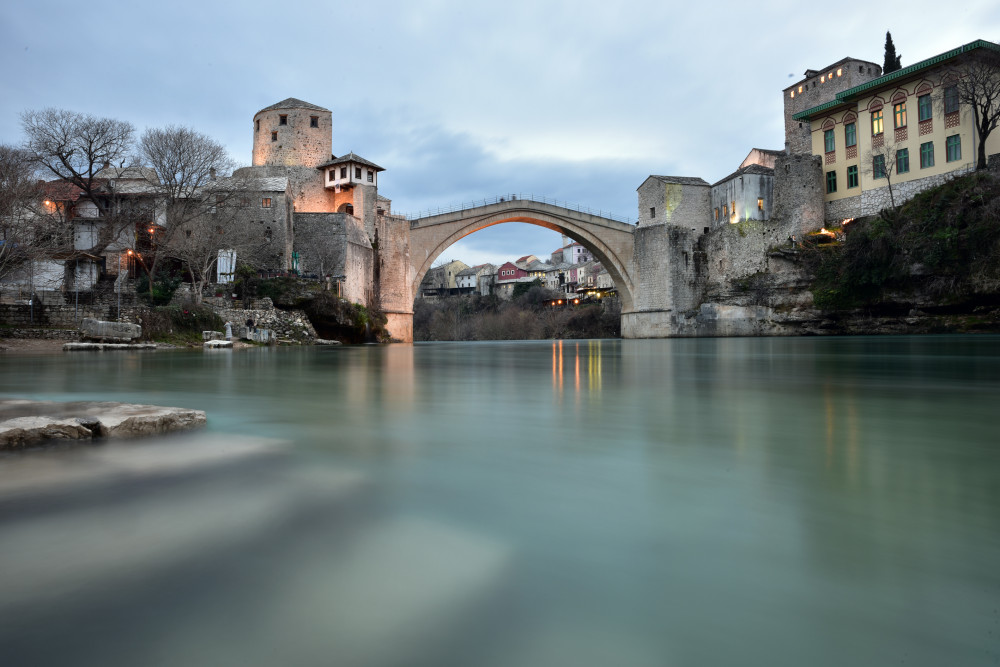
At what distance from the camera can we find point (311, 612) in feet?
3.25

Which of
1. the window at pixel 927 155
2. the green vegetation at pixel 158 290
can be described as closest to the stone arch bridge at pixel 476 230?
the green vegetation at pixel 158 290

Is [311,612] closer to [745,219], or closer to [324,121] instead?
[745,219]

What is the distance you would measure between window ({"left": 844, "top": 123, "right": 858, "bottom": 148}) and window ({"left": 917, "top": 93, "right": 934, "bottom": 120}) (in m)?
3.11

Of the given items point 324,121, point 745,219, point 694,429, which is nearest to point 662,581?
point 694,429

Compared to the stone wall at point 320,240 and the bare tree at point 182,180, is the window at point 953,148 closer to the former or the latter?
the stone wall at point 320,240

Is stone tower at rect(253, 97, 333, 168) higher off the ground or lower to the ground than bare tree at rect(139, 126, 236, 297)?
higher

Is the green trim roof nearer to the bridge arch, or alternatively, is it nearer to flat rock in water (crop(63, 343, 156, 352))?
the bridge arch

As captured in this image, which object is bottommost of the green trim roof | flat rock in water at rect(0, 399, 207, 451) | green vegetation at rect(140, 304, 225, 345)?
flat rock in water at rect(0, 399, 207, 451)

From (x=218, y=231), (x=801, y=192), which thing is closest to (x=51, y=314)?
(x=218, y=231)

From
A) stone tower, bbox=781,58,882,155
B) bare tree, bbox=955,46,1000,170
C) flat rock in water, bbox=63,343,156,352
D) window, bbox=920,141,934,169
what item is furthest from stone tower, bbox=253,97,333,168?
bare tree, bbox=955,46,1000,170

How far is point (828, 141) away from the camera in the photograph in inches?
1170

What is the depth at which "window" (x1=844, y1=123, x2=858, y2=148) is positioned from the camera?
1104 inches

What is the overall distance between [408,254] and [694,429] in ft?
103

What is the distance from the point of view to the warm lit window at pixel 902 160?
25734mm
